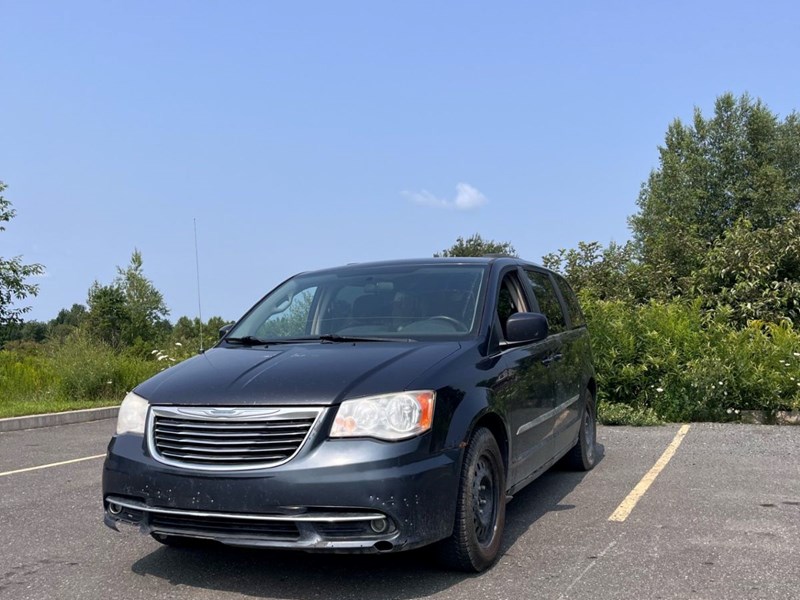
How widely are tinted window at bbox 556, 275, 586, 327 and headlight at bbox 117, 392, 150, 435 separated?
415cm

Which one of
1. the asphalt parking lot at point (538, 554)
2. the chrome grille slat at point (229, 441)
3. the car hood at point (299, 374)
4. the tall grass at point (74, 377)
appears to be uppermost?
the car hood at point (299, 374)

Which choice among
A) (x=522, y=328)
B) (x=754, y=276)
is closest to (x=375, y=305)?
(x=522, y=328)

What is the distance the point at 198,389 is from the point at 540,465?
2583mm

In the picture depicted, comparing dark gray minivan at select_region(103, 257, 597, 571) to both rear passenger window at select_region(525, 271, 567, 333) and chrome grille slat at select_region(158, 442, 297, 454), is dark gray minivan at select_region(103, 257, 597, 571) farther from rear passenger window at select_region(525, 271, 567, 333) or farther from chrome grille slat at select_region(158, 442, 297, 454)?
rear passenger window at select_region(525, 271, 567, 333)

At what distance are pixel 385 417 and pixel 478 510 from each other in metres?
0.89

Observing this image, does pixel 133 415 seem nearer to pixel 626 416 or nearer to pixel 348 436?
pixel 348 436

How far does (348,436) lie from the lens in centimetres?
386

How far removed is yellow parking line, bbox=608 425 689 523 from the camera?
578 centimetres

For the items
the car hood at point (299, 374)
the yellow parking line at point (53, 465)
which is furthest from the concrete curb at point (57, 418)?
the car hood at point (299, 374)

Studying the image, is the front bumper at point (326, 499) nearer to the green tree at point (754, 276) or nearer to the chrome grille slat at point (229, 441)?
the chrome grille slat at point (229, 441)

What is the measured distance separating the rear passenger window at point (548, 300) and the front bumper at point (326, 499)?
103 inches

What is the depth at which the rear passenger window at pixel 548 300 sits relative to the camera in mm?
6352

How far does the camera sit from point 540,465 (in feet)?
18.4

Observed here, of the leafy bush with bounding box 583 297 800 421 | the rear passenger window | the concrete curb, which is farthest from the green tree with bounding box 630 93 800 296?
the rear passenger window
